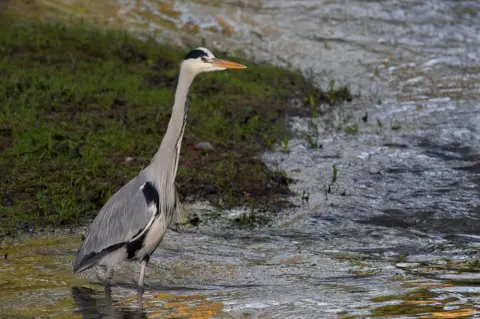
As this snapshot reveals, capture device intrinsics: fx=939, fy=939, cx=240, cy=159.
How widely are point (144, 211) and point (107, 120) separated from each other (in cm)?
383

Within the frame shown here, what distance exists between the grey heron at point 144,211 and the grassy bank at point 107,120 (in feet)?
4.52

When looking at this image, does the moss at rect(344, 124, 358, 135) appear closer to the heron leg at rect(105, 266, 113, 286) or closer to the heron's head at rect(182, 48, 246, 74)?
the heron's head at rect(182, 48, 246, 74)

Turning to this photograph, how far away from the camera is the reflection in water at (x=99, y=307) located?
567 centimetres

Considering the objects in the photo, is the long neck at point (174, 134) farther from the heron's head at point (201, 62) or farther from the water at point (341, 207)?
the water at point (341, 207)

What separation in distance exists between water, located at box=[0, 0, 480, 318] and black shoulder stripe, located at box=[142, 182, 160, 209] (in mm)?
572

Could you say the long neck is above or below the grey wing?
above

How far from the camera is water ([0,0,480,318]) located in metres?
5.86

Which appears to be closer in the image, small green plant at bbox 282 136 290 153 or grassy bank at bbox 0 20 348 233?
grassy bank at bbox 0 20 348 233

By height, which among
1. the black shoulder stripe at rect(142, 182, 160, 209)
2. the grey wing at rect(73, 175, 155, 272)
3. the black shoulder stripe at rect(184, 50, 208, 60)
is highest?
the black shoulder stripe at rect(184, 50, 208, 60)

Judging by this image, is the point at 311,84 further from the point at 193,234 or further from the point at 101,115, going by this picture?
the point at 193,234

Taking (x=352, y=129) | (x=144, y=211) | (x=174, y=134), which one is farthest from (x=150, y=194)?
(x=352, y=129)

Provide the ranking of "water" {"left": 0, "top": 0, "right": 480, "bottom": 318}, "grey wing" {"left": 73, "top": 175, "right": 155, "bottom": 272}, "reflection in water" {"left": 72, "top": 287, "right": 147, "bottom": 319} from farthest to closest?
"grey wing" {"left": 73, "top": 175, "right": 155, "bottom": 272} → "water" {"left": 0, "top": 0, "right": 480, "bottom": 318} → "reflection in water" {"left": 72, "top": 287, "right": 147, "bottom": 319}

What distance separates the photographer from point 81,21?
13695mm

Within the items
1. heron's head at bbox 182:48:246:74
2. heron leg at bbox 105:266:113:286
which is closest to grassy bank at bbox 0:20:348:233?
heron leg at bbox 105:266:113:286
